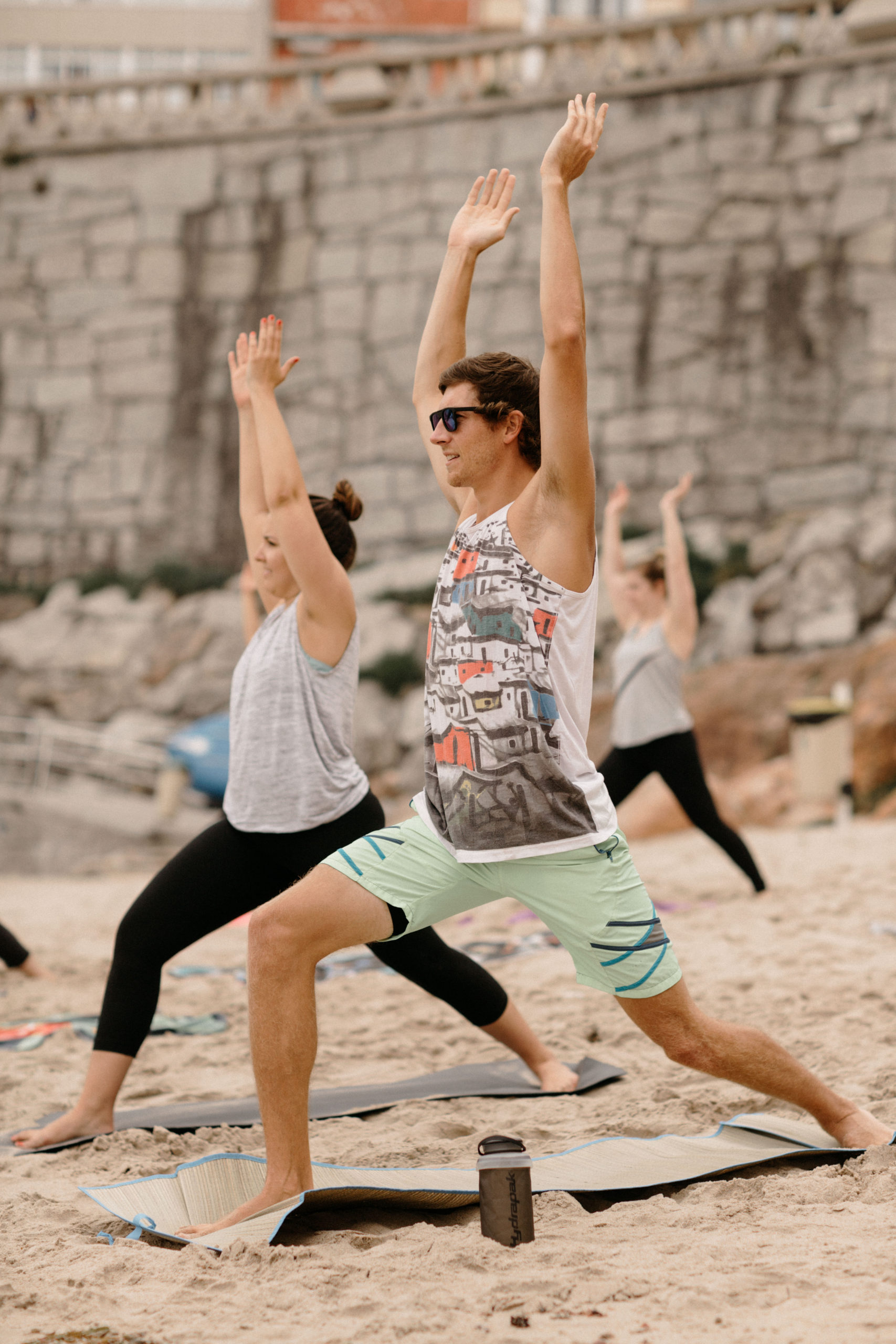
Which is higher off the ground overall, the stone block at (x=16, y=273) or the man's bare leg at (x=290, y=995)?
the stone block at (x=16, y=273)

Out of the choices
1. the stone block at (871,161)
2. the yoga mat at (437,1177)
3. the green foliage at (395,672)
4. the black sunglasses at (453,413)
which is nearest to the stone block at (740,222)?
→ the stone block at (871,161)

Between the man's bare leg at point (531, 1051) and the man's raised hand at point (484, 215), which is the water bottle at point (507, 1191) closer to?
the man's bare leg at point (531, 1051)

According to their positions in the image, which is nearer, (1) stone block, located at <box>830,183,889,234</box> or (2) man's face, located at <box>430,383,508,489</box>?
(2) man's face, located at <box>430,383,508,489</box>

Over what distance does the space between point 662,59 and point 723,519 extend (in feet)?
15.0

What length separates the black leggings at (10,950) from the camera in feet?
15.3

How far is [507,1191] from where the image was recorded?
7.20ft

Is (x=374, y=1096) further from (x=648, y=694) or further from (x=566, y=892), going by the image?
(x=648, y=694)

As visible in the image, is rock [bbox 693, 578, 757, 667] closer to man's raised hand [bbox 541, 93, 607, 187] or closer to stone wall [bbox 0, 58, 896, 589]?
stone wall [bbox 0, 58, 896, 589]

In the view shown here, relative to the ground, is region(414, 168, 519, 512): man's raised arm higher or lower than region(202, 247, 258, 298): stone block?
lower

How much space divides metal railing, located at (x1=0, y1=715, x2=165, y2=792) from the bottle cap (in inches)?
394

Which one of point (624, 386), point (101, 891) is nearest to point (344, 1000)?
point (101, 891)

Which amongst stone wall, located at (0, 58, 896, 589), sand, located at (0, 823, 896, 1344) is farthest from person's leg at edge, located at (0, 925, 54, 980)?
stone wall, located at (0, 58, 896, 589)

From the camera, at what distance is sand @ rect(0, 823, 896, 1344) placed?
193cm

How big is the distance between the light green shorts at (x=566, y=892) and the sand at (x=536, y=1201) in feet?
1.60
